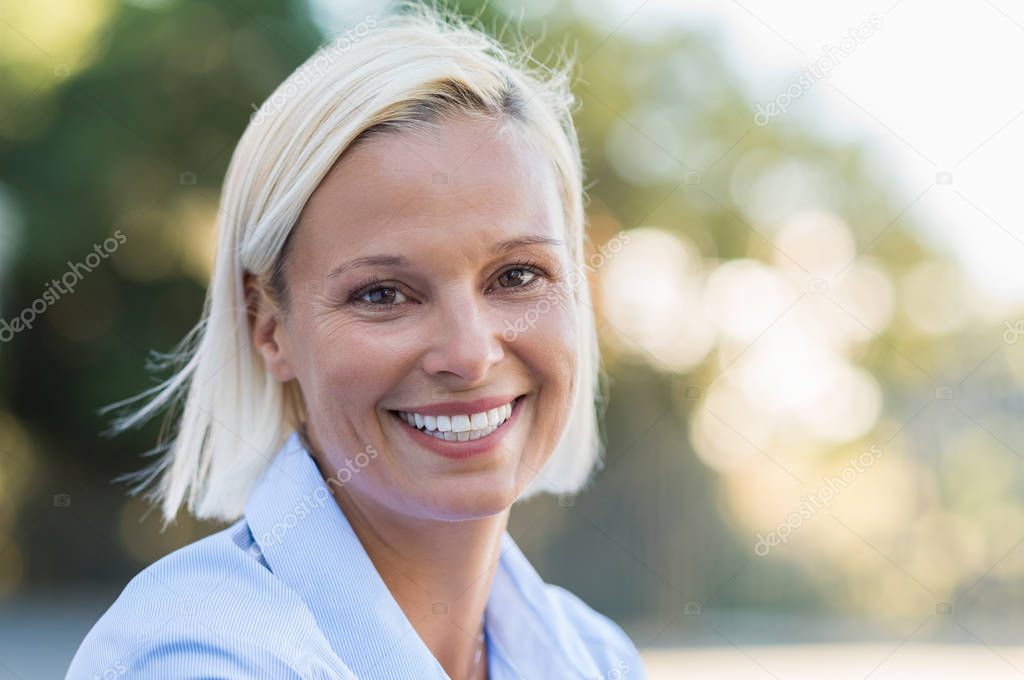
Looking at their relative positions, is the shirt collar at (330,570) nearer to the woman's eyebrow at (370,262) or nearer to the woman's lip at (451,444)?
the woman's lip at (451,444)

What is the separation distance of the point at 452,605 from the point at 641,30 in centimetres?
968

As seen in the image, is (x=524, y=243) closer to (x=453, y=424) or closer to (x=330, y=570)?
(x=453, y=424)

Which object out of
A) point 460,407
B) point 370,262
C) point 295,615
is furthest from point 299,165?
point 295,615

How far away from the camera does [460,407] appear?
190cm

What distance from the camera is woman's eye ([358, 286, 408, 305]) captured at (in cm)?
187

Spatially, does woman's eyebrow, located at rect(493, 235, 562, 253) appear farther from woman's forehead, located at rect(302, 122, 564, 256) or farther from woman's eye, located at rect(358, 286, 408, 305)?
woman's eye, located at rect(358, 286, 408, 305)

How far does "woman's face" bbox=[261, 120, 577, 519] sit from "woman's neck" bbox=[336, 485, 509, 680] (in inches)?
3.0

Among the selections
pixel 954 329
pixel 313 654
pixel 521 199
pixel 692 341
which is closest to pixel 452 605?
pixel 313 654

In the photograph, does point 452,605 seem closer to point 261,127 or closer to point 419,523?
point 419,523

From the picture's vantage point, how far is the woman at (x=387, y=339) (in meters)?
1.82

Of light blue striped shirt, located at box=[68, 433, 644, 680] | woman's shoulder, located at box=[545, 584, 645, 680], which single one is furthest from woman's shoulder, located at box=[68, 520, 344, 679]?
woman's shoulder, located at box=[545, 584, 645, 680]

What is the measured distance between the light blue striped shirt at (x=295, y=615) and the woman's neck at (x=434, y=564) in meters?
0.05

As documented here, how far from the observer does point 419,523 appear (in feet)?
6.67

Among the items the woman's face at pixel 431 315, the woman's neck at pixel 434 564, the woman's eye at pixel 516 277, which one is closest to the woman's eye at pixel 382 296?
the woman's face at pixel 431 315
